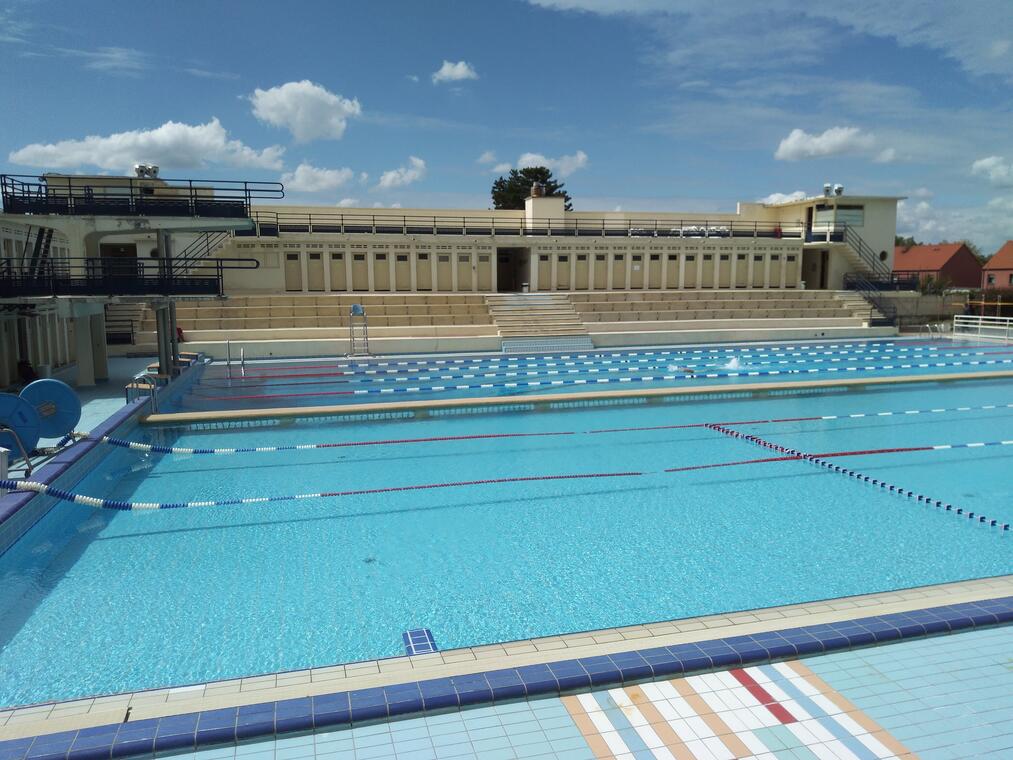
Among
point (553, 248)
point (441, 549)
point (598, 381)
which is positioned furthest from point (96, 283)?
point (553, 248)

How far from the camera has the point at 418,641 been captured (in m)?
4.73

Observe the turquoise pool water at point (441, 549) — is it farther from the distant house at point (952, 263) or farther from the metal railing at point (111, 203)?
the distant house at point (952, 263)

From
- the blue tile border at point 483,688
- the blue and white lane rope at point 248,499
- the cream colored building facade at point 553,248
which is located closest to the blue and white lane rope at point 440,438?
the blue and white lane rope at point 248,499

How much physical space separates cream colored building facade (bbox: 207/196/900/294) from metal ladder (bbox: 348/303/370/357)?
3.97m

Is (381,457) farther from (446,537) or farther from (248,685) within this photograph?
(248,685)

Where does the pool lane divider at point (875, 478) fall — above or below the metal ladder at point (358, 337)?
below

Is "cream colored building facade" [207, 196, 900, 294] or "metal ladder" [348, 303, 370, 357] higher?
"cream colored building facade" [207, 196, 900, 294]

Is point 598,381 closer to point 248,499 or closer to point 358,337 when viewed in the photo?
point 358,337

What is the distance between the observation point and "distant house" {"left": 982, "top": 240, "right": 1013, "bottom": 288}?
4994 centimetres

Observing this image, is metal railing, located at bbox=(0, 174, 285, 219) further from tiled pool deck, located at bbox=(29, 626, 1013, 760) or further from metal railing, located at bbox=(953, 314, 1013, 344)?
metal railing, located at bbox=(953, 314, 1013, 344)

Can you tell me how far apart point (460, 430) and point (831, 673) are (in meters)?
7.62

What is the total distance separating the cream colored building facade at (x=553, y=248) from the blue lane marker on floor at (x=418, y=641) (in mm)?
19835

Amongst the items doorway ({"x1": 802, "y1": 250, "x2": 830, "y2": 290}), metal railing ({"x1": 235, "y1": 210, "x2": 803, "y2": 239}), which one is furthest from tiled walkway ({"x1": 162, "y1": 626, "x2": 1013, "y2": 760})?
doorway ({"x1": 802, "y1": 250, "x2": 830, "y2": 290})

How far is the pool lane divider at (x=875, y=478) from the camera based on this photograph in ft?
22.8
